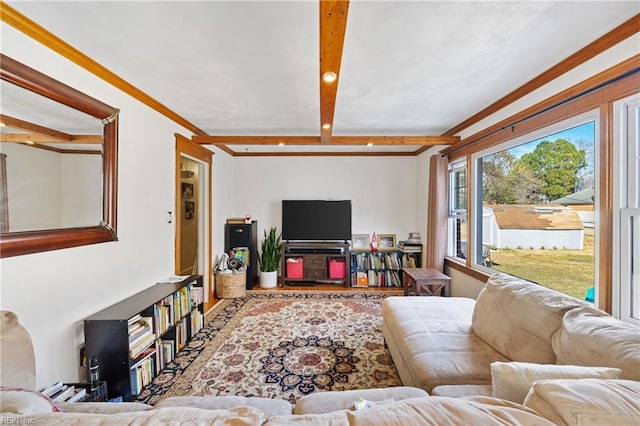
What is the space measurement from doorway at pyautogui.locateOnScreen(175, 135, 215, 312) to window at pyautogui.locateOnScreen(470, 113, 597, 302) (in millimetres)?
3610

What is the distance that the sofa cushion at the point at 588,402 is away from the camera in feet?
2.06

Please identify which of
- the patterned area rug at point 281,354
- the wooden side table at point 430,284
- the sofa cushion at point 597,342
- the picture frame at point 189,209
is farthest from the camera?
the picture frame at point 189,209

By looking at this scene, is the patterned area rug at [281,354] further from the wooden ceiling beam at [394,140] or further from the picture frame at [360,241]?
the wooden ceiling beam at [394,140]

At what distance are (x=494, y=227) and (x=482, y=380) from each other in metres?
2.03

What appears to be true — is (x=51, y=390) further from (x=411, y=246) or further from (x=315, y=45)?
(x=411, y=246)

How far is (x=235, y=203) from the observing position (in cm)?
506

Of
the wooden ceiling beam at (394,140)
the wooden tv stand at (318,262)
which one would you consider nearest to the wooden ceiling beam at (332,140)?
the wooden ceiling beam at (394,140)

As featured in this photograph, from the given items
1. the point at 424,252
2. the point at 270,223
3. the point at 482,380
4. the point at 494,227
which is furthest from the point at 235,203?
the point at 482,380

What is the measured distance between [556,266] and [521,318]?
1.00 metres

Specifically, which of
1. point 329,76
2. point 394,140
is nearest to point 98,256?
point 329,76

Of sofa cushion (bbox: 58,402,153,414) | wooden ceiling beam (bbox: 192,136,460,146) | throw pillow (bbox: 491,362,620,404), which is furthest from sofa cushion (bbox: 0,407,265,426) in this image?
wooden ceiling beam (bbox: 192,136,460,146)

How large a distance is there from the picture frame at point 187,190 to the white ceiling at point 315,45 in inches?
104

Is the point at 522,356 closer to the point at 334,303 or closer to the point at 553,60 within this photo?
the point at 553,60

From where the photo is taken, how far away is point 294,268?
15.2ft
